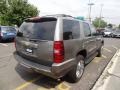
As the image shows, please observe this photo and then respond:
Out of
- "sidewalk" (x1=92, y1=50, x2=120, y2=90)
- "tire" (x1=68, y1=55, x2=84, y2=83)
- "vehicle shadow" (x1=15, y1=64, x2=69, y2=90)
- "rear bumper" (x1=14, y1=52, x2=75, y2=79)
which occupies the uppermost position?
"rear bumper" (x1=14, y1=52, x2=75, y2=79)

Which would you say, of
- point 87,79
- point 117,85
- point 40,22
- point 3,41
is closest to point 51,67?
point 40,22

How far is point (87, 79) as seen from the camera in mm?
5410

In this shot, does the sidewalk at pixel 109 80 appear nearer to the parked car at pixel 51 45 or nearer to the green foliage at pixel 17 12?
the parked car at pixel 51 45

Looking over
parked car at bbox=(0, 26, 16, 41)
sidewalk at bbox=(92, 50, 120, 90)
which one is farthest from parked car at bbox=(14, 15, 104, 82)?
parked car at bbox=(0, 26, 16, 41)

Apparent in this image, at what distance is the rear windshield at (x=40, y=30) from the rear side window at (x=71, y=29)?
33 cm

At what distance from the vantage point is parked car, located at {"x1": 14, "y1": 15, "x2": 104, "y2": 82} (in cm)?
398

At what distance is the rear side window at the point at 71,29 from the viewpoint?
13.9ft

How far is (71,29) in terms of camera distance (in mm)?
4574

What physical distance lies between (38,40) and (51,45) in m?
0.45

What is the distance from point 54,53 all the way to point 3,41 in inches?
448

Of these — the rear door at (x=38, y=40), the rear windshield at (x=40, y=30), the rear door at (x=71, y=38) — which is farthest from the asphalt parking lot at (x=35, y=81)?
the rear windshield at (x=40, y=30)

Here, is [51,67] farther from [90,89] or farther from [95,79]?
[95,79]

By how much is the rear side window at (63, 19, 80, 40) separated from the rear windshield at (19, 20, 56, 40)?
0.33 metres

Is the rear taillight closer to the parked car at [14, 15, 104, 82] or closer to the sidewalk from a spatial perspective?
the parked car at [14, 15, 104, 82]
